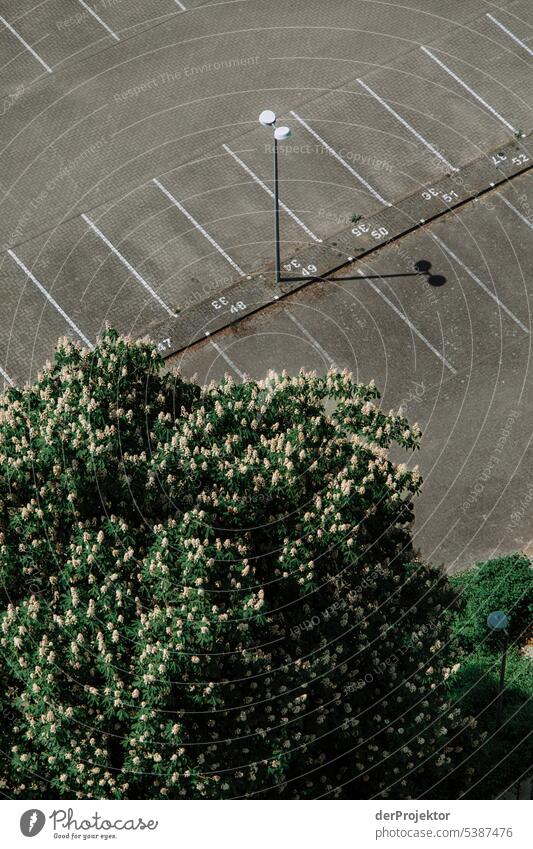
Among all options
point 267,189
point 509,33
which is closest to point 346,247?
point 267,189

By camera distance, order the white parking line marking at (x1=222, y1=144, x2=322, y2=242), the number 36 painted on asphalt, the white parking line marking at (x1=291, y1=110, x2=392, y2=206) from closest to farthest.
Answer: the number 36 painted on asphalt < the white parking line marking at (x1=222, y1=144, x2=322, y2=242) < the white parking line marking at (x1=291, y1=110, x2=392, y2=206)

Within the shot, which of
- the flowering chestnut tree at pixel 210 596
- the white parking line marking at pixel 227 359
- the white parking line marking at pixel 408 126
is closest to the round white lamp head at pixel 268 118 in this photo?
the white parking line marking at pixel 227 359

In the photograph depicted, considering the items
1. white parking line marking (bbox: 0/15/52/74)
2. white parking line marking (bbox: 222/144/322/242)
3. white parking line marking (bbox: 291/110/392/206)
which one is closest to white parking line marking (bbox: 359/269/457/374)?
white parking line marking (bbox: 222/144/322/242)

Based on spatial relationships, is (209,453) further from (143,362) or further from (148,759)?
(148,759)

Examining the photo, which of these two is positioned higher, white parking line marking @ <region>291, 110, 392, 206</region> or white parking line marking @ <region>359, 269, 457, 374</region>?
white parking line marking @ <region>291, 110, 392, 206</region>

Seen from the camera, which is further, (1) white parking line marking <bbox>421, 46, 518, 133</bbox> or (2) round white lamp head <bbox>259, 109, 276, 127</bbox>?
(1) white parking line marking <bbox>421, 46, 518, 133</bbox>

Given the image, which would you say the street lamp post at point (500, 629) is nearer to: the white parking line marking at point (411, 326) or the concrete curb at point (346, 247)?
the white parking line marking at point (411, 326)

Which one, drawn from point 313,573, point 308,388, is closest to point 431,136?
point 308,388

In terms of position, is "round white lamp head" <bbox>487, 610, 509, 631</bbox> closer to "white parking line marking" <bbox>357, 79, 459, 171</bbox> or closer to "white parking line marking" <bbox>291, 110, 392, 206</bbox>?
"white parking line marking" <bbox>291, 110, 392, 206</bbox>
